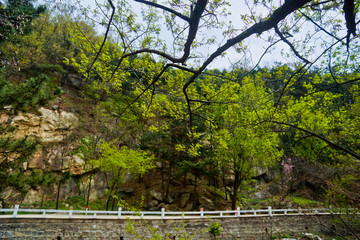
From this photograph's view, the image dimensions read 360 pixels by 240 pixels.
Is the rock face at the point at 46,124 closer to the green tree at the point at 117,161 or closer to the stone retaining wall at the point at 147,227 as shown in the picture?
the green tree at the point at 117,161

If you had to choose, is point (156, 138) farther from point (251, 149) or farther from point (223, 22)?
→ point (223, 22)

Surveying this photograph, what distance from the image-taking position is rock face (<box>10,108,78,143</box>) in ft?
48.1

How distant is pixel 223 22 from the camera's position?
7.98 ft

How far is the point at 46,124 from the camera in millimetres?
15734

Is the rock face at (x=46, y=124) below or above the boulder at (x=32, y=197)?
above

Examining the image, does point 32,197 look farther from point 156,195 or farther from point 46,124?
point 156,195

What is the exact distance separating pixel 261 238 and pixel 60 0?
42.5 feet

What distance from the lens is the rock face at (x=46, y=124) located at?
14.7 metres

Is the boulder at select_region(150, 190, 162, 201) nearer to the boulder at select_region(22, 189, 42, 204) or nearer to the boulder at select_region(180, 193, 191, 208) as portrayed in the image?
the boulder at select_region(180, 193, 191, 208)

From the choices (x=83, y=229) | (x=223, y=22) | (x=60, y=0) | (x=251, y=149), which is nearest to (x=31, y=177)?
(x=83, y=229)

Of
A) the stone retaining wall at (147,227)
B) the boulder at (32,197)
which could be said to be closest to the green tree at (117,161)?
the stone retaining wall at (147,227)

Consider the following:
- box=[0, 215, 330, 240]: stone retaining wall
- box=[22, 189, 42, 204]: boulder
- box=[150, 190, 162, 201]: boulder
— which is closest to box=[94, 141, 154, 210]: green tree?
box=[0, 215, 330, 240]: stone retaining wall

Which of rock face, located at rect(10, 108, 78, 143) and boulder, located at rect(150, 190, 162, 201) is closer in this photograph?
rock face, located at rect(10, 108, 78, 143)

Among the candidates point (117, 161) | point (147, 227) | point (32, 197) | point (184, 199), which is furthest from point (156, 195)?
point (32, 197)
